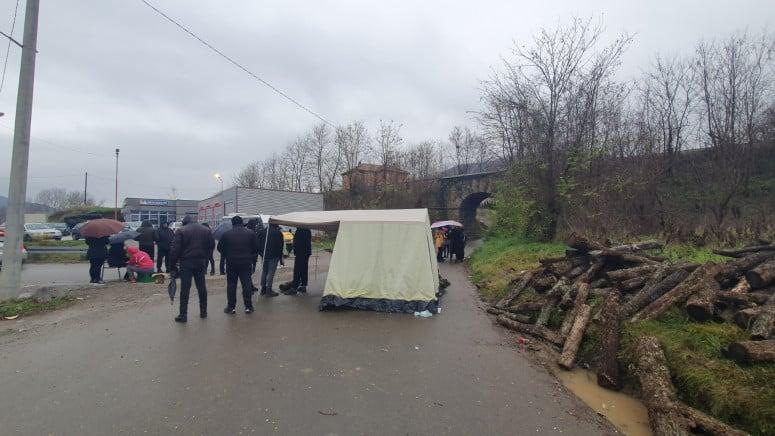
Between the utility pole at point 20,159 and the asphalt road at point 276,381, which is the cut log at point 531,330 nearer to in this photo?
the asphalt road at point 276,381

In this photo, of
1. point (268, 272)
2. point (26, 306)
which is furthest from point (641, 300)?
point (26, 306)

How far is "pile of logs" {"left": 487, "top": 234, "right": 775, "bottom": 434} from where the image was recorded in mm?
4738

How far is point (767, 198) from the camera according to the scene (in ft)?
58.6

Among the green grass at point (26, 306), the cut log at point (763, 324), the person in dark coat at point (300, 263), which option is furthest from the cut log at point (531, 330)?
the green grass at point (26, 306)

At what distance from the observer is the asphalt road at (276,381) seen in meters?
3.89

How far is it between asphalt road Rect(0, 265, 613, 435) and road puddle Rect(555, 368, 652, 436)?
0.25 metres

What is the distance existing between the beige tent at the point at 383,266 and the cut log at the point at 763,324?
4971mm

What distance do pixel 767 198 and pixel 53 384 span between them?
77.9 ft

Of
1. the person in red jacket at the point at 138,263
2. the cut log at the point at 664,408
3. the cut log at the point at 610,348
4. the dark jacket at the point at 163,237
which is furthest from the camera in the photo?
the dark jacket at the point at 163,237

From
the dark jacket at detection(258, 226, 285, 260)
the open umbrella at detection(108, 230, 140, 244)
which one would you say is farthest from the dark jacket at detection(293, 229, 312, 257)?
the open umbrella at detection(108, 230, 140, 244)

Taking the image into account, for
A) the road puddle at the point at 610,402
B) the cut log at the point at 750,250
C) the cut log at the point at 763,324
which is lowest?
the road puddle at the point at 610,402

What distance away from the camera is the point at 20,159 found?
28.6 feet

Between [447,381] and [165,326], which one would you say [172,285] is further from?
[447,381]

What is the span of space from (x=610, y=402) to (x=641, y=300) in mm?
2515
